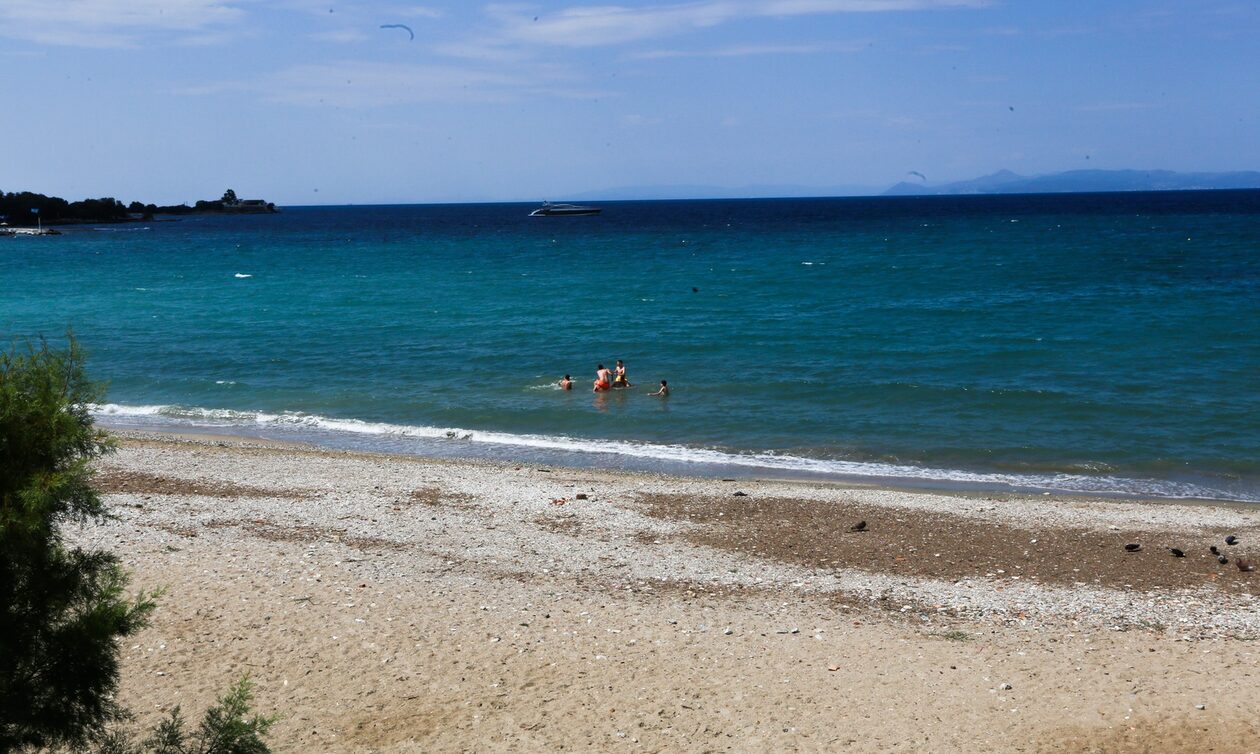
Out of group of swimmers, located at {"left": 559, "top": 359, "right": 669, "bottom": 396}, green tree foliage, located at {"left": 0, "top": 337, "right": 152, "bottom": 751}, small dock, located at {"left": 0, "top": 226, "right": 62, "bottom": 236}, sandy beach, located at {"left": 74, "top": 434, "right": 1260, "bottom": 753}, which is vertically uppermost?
small dock, located at {"left": 0, "top": 226, "right": 62, "bottom": 236}

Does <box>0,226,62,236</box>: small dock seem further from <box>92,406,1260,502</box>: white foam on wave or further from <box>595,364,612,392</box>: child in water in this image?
<box>595,364,612,392</box>: child in water

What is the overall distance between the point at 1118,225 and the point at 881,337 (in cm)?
7264

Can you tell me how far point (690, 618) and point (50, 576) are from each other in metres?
6.90

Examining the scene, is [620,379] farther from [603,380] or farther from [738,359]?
[738,359]

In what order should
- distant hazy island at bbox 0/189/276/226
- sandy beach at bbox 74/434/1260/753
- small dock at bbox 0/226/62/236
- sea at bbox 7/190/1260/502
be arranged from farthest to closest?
distant hazy island at bbox 0/189/276/226 < small dock at bbox 0/226/62/236 < sea at bbox 7/190/1260/502 < sandy beach at bbox 74/434/1260/753

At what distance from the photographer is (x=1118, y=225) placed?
9794cm

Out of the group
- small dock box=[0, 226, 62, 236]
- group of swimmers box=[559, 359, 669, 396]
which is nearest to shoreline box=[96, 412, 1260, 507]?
group of swimmers box=[559, 359, 669, 396]

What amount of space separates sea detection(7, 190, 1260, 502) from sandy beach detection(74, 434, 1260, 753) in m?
4.19

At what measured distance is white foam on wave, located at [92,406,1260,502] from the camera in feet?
61.6

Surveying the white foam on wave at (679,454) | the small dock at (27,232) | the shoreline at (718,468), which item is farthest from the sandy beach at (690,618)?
the small dock at (27,232)

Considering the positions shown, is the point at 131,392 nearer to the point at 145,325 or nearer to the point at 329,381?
the point at 329,381

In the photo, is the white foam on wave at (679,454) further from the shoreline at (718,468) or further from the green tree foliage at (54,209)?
the green tree foliage at (54,209)

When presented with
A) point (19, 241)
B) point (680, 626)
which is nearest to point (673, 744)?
point (680, 626)

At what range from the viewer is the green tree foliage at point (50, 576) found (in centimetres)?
505
